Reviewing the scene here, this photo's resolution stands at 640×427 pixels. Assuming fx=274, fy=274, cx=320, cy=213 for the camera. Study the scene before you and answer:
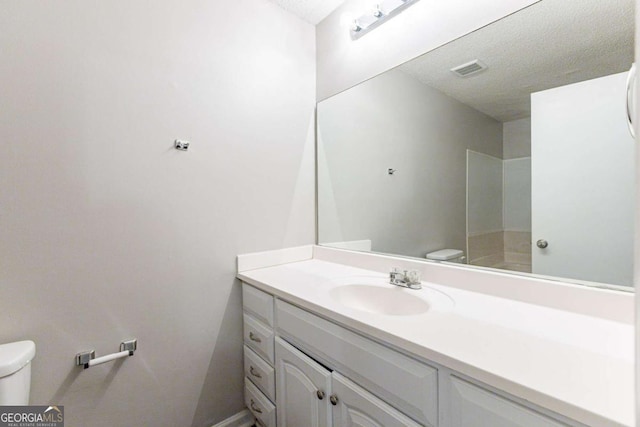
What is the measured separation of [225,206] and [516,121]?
129 centimetres

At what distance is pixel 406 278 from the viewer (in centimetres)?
119

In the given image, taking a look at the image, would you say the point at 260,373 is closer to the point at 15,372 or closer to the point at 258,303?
the point at 258,303

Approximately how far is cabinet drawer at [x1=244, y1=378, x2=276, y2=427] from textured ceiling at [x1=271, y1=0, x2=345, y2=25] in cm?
205

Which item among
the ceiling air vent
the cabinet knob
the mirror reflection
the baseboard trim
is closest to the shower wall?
the mirror reflection

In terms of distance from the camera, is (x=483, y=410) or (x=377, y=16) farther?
(x=377, y=16)

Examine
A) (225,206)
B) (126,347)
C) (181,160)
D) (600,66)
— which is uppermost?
(600,66)

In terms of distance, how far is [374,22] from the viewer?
1388 mm

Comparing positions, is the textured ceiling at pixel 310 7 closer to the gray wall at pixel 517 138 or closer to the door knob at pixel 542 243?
the gray wall at pixel 517 138

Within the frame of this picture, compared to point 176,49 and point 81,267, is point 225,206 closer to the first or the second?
point 81,267

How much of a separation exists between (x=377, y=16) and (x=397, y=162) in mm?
727

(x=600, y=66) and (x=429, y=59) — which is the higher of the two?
(x=429, y=59)

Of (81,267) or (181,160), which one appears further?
(181,160)

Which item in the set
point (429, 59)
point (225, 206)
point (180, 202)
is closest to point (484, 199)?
point (429, 59)

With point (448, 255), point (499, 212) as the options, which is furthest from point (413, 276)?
point (499, 212)
